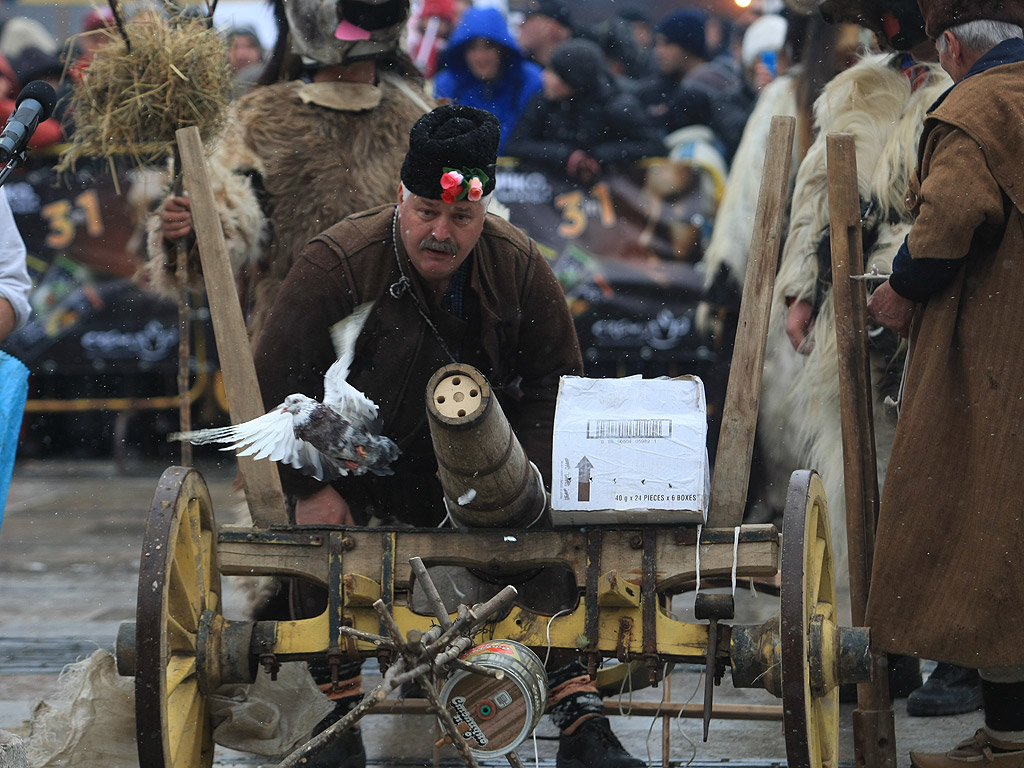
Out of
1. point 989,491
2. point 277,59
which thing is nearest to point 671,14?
point 277,59

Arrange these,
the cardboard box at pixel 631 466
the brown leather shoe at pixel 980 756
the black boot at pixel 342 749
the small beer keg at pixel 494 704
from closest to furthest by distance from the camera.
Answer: the small beer keg at pixel 494 704 < the cardboard box at pixel 631 466 < the brown leather shoe at pixel 980 756 < the black boot at pixel 342 749

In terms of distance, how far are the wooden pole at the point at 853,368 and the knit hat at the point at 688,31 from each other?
4.67 meters

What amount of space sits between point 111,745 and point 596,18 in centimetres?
592

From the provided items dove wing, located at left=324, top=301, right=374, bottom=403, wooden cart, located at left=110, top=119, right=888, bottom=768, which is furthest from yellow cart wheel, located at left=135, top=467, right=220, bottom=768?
dove wing, located at left=324, top=301, right=374, bottom=403

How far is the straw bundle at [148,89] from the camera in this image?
3648 millimetres

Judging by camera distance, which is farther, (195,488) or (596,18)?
(596,18)

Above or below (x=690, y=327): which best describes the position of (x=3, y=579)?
below

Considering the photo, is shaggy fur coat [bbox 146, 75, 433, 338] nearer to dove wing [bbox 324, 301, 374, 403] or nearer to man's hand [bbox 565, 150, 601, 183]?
dove wing [bbox 324, 301, 374, 403]

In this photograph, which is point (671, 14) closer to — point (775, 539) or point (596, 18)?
point (596, 18)

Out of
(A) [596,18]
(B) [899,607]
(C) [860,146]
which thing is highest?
(A) [596,18]

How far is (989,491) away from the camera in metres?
2.89

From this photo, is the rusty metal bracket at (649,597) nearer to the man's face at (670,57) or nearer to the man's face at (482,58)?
the man's face at (482,58)

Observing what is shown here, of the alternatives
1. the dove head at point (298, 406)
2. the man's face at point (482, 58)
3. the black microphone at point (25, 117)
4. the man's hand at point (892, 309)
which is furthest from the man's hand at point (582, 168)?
the dove head at point (298, 406)

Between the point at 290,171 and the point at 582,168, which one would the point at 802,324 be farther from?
the point at 582,168
